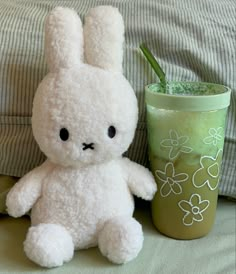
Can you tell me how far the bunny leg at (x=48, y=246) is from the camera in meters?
0.61

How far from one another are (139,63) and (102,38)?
13cm

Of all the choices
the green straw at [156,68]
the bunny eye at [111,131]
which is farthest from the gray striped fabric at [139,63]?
the bunny eye at [111,131]

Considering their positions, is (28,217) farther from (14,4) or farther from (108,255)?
(14,4)

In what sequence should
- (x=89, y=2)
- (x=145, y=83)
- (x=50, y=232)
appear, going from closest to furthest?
(x=50, y=232), (x=145, y=83), (x=89, y=2)

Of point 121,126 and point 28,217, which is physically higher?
point 121,126

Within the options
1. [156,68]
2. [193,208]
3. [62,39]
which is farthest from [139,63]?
[193,208]

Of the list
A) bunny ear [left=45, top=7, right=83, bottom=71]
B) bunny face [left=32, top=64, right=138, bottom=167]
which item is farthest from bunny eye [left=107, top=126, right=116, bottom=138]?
bunny ear [left=45, top=7, right=83, bottom=71]

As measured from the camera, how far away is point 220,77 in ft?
2.50

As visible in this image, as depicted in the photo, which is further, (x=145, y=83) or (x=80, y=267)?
(x=145, y=83)

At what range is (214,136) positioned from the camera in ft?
2.24

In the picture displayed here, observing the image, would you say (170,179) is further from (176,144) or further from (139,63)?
(139,63)

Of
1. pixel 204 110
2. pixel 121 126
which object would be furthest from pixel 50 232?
pixel 204 110

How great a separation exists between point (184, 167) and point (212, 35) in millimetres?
268

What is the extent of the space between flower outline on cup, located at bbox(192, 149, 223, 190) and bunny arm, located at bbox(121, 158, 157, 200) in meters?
0.07
